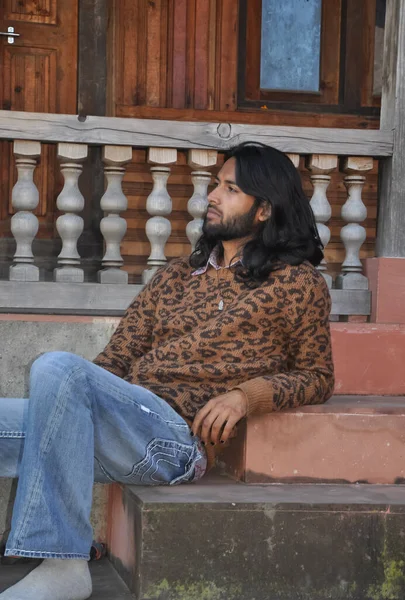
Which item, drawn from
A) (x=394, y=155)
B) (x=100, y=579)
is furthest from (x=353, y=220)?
(x=100, y=579)

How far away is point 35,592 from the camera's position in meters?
3.05

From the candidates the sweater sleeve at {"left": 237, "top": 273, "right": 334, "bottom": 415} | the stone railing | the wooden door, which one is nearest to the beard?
the sweater sleeve at {"left": 237, "top": 273, "right": 334, "bottom": 415}

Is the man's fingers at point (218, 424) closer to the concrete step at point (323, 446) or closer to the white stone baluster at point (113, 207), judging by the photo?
the concrete step at point (323, 446)

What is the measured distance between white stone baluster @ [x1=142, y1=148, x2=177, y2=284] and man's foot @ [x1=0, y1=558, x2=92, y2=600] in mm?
2166

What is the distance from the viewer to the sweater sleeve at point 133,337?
3910 millimetres

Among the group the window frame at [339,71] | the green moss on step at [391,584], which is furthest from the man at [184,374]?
the window frame at [339,71]

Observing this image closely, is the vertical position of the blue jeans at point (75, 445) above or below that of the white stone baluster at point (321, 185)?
below

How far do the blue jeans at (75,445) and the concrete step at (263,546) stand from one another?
151mm

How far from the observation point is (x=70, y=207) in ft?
16.5

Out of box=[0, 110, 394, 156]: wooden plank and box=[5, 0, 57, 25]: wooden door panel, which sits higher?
box=[5, 0, 57, 25]: wooden door panel

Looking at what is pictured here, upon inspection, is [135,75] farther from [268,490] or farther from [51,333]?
[268,490]

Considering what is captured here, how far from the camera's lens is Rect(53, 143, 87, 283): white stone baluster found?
5008mm

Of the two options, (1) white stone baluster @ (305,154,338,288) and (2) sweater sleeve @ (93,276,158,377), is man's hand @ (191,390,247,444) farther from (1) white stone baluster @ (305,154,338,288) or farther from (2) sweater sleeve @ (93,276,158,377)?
(1) white stone baluster @ (305,154,338,288)

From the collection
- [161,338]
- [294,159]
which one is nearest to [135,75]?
[294,159]
